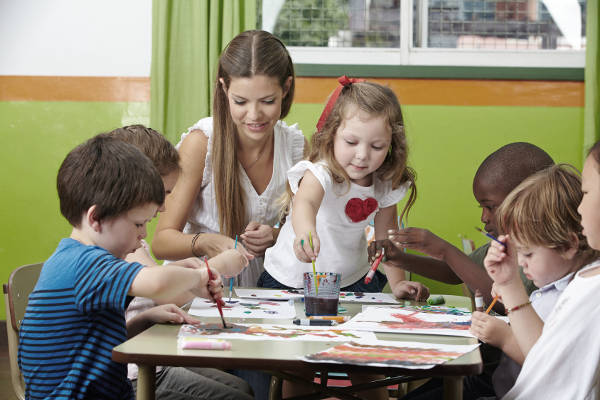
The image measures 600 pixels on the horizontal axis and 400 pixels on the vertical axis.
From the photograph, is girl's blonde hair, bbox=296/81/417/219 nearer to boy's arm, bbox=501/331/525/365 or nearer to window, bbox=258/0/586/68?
boy's arm, bbox=501/331/525/365

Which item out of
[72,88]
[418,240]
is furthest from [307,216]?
[72,88]

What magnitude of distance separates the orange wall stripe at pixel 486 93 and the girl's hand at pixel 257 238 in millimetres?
1674

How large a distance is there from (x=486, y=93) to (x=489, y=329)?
256 centimetres

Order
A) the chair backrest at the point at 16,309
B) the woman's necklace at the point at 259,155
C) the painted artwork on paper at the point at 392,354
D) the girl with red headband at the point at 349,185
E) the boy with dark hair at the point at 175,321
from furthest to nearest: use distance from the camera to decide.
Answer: the woman's necklace at the point at 259,155 < the girl with red headband at the point at 349,185 < the chair backrest at the point at 16,309 < the boy with dark hair at the point at 175,321 < the painted artwork on paper at the point at 392,354

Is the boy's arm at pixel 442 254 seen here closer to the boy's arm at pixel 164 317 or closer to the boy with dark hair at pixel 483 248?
the boy with dark hair at pixel 483 248

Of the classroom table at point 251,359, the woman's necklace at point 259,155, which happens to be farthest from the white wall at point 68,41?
the classroom table at point 251,359

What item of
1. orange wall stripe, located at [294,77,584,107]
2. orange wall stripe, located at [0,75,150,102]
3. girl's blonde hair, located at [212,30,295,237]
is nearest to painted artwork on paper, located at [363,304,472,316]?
girl's blonde hair, located at [212,30,295,237]

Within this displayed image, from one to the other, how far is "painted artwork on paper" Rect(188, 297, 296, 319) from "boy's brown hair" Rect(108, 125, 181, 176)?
15.6 inches

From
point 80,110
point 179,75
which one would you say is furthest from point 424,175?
point 80,110

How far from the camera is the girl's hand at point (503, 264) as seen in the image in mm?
1338

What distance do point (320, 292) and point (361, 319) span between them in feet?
0.34

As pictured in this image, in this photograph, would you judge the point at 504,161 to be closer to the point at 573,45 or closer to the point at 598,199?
the point at 598,199

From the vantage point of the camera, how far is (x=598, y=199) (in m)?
1.20

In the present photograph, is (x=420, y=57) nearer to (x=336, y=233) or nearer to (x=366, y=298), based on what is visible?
(x=336, y=233)
